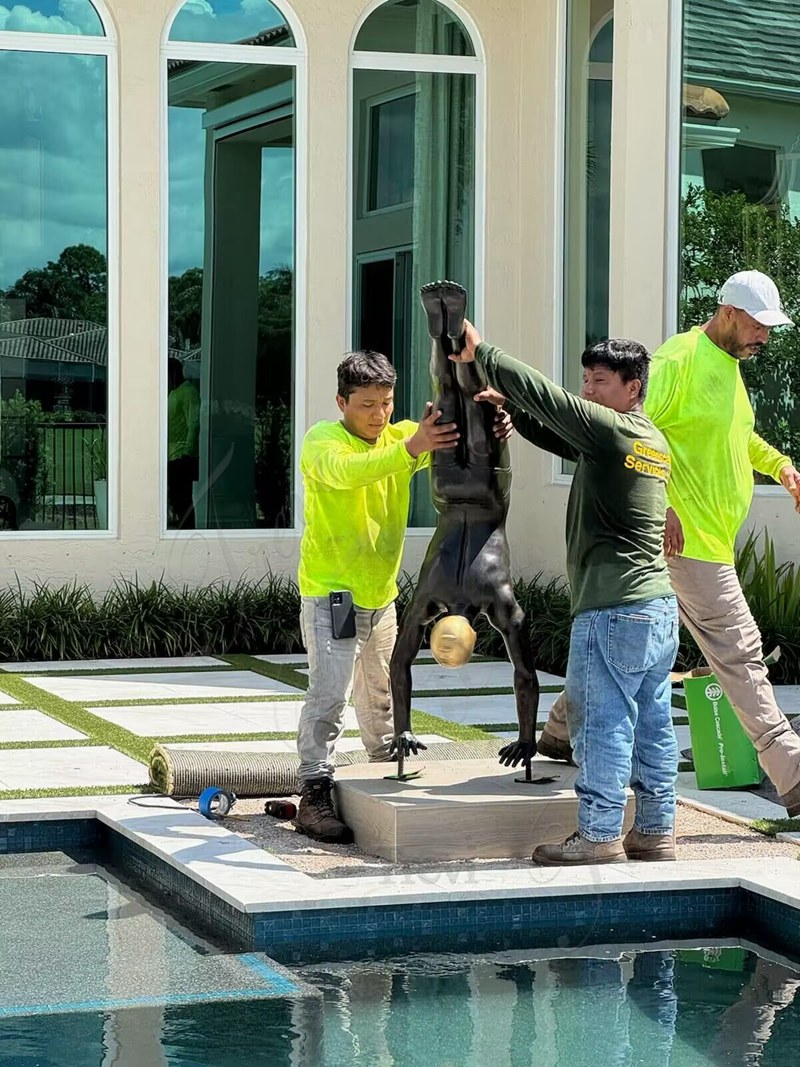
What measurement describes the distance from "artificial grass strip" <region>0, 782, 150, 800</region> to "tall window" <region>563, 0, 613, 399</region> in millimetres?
6118

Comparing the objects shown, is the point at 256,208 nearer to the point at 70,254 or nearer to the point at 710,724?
the point at 70,254

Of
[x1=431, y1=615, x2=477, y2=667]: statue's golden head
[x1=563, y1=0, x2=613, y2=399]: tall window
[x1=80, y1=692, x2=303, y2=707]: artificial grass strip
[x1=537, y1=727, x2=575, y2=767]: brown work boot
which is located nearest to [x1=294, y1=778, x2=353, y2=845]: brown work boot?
[x1=431, y1=615, x2=477, y2=667]: statue's golden head

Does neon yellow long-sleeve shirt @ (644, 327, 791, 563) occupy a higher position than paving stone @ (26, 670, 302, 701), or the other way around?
neon yellow long-sleeve shirt @ (644, 327, 791, 563)

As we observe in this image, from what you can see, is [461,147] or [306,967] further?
[461,147]

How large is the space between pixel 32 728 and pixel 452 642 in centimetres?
339

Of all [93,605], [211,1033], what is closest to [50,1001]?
[211,1033]

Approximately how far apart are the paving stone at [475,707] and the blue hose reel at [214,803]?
7.91ft

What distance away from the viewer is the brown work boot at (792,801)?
6.07 m

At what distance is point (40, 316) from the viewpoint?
11.9 m

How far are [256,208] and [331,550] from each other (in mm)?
6908

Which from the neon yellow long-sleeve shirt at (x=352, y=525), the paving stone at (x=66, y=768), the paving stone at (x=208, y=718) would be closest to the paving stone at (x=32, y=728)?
the paving stone at (x=208, y=718)

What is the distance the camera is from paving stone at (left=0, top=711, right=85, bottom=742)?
794cm

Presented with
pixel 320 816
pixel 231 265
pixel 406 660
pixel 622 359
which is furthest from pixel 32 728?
pixel 231 265

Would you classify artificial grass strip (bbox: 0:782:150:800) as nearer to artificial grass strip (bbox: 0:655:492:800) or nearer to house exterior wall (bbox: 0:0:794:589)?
artificial grass strip (bbox: 0:655:492:800)
